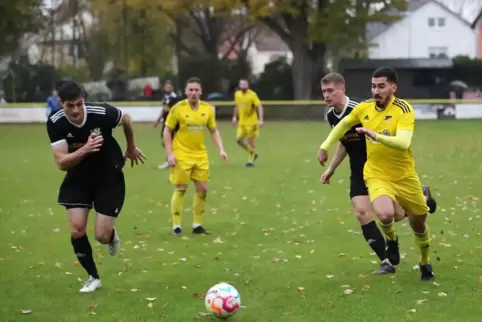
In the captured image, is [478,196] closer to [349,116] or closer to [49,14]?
[349,116]

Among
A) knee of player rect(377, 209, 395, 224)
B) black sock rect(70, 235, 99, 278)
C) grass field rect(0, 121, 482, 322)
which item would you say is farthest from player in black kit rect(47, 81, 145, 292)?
knee of player rect(377, 209, 395, 224)

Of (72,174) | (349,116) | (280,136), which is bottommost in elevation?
(280,136)

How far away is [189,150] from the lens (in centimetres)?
1077

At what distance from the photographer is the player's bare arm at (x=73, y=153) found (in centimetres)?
690

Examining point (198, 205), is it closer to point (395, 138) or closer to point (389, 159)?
point (389, 159)

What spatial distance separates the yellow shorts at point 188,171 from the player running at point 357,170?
289cm

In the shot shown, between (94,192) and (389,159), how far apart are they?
2.85 meters

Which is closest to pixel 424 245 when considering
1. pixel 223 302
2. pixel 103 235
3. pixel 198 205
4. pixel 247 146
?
pixel 223 302

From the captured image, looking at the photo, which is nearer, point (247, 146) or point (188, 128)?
point (188, 128)

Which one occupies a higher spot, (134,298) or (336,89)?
(336,89)

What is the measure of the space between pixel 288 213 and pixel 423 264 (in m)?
4.79

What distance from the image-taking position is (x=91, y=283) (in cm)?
754

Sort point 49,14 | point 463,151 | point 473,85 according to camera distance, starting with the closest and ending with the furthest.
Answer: point 463,151 < point 473,85 < point 49,14

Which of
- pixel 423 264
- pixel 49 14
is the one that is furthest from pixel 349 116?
pixel 49 14
